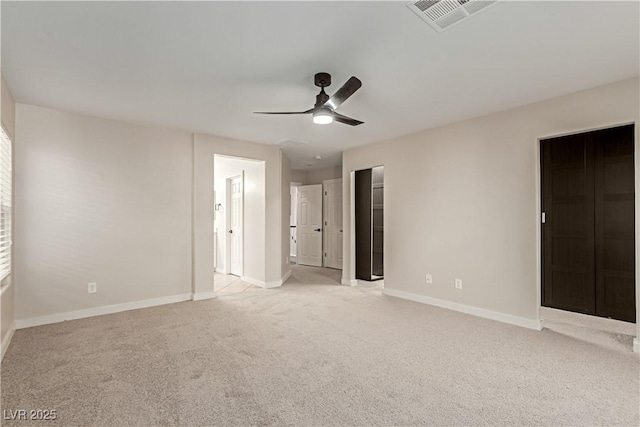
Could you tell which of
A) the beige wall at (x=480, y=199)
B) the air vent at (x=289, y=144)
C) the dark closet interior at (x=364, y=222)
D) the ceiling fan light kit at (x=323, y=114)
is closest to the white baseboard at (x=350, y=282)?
the dark closet interior at (x=364, y=222)

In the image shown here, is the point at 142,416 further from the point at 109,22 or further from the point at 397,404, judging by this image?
the point at 109,22

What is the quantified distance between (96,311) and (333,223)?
16.2 feet

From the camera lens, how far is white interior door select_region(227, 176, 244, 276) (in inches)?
246

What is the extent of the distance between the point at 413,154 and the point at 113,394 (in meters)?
4.28

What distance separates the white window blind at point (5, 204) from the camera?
3.01 meters

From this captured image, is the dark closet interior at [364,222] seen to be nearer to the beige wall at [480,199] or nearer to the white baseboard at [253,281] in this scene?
the beige wall at [480,199]

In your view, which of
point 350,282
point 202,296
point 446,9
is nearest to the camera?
point 446,9

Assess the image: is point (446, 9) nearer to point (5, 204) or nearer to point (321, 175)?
point (5, 204)

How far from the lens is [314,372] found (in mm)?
2461

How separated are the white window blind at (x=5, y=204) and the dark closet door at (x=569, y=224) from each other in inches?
233

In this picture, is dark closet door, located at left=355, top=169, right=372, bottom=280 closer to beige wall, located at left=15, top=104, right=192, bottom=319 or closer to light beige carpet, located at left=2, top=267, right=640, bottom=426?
light beige carpet, located at left=2, top=267, right=640, bottom=426

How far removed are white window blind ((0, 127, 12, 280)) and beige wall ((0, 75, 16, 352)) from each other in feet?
0.35

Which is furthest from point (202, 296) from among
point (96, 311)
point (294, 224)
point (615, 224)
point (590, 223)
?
point (615, 224)

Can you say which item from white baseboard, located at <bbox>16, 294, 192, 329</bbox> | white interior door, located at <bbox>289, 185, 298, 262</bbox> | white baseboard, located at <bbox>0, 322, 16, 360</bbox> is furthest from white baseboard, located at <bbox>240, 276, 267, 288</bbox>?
white baseboard, located at <bbox>0, 322, 16, 360</bbox>
